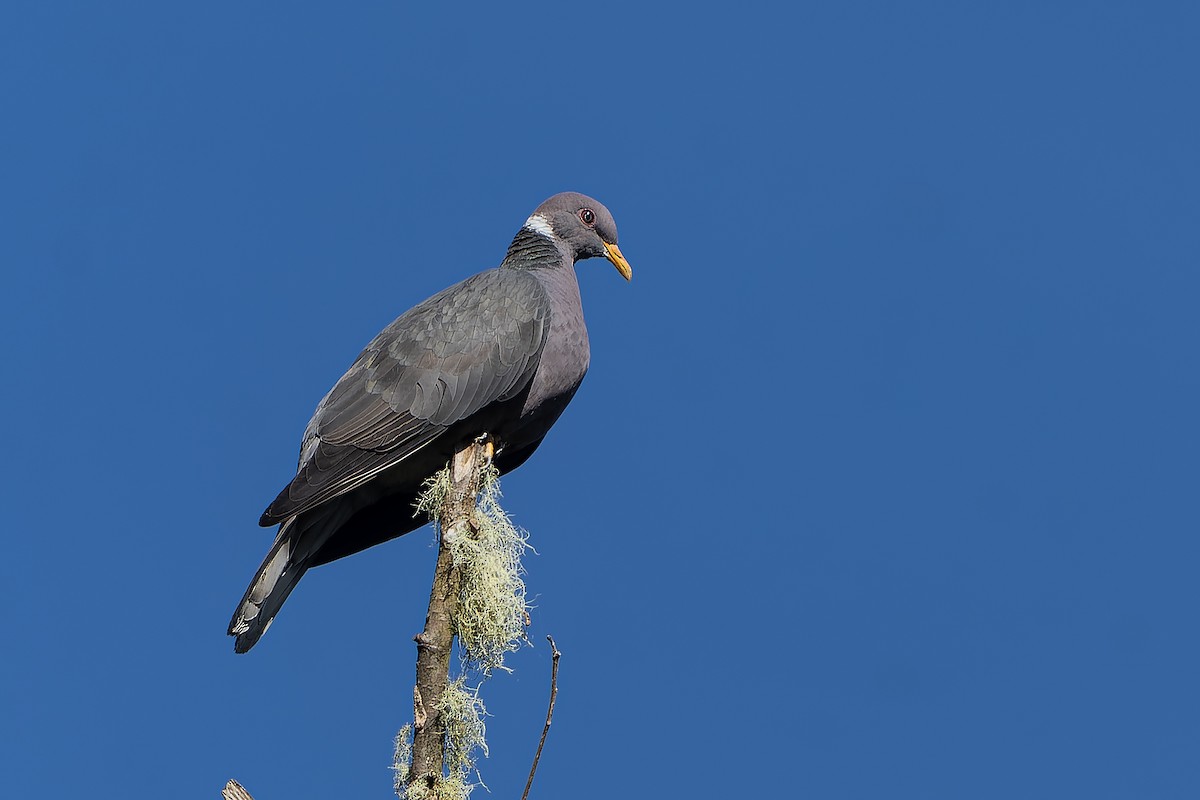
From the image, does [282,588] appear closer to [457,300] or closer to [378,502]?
[378,502]

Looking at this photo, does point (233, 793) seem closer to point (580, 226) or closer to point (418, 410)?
point (418, 410)

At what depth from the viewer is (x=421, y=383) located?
5.66 meters

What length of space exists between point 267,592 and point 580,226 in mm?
2460

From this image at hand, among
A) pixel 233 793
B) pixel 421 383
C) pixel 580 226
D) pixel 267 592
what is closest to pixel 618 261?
pixel 580 226

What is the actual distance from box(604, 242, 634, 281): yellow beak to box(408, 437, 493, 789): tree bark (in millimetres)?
1874

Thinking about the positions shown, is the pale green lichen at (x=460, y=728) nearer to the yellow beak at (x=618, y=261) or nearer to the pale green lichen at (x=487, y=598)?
the pale green lichen at (x=487, y=598)

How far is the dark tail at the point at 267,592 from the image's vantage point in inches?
209

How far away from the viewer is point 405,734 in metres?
4.54

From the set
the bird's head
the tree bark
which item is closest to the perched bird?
the bird's head

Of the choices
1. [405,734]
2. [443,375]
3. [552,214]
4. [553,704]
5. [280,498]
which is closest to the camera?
[553,704]

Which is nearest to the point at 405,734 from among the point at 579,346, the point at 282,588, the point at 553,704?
the point at 553,704

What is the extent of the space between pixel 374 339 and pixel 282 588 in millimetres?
1321

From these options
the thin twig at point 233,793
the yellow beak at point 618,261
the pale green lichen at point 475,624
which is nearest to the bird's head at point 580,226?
the yellow beak at point 618,261

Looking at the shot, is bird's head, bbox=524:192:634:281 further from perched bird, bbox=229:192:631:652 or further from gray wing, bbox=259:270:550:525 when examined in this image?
gray wing, bbox=259:270:550:525
